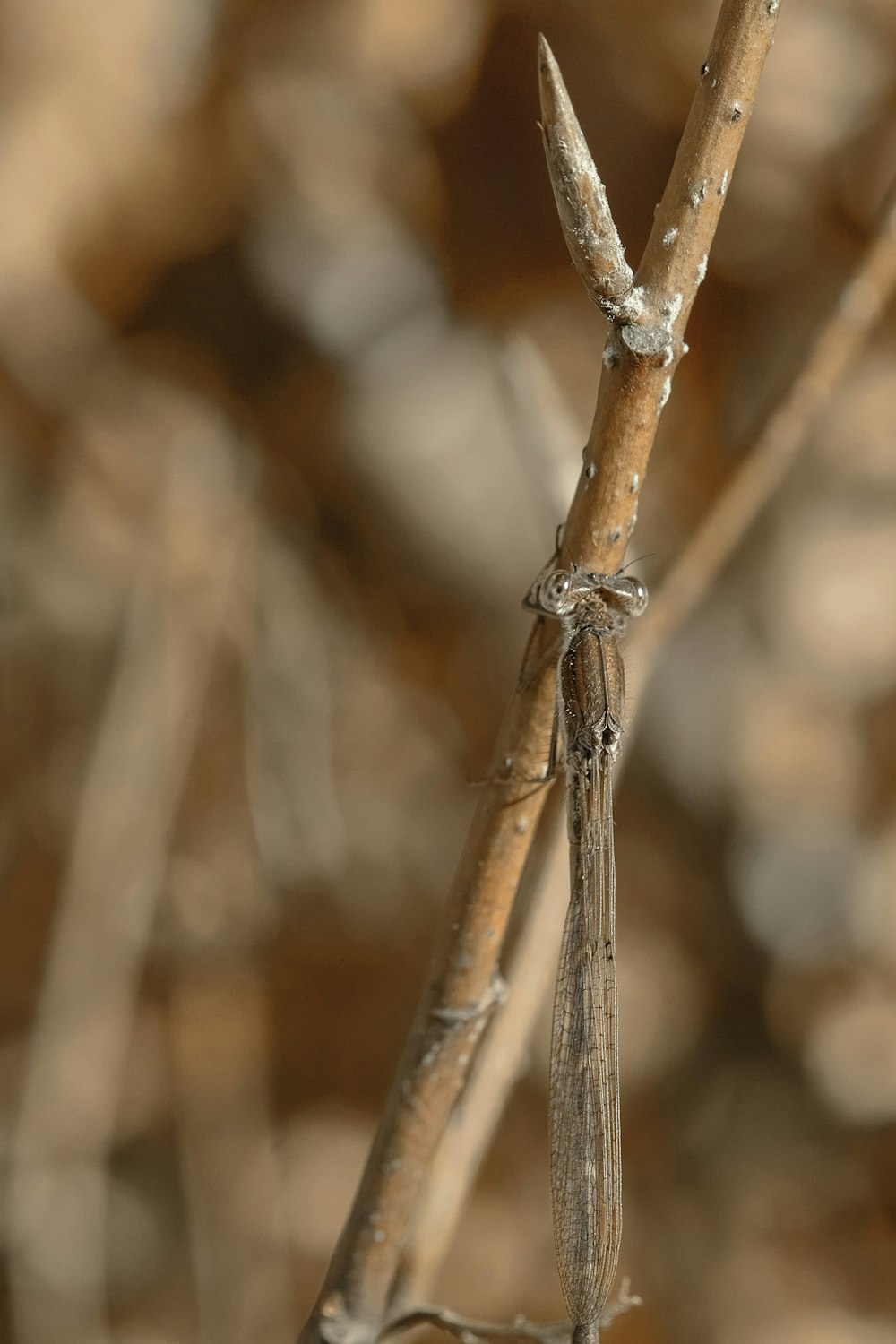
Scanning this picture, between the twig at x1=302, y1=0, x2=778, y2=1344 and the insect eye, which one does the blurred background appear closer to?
the insect eye

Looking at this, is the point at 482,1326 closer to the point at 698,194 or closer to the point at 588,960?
the point at 588,960

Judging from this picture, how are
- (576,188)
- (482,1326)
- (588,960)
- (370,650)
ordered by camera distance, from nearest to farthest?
(576,188)
(482,1326)
(588,960)
(370,650)

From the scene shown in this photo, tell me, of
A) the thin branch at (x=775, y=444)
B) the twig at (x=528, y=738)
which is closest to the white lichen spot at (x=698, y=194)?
the twig at (x=528, y=738)

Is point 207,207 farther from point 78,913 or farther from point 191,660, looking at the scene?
point 78,913

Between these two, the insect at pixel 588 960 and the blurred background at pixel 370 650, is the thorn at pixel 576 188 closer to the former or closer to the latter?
the insect at pixel 588 960

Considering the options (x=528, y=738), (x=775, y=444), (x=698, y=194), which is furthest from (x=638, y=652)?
(x=698, y=194)
